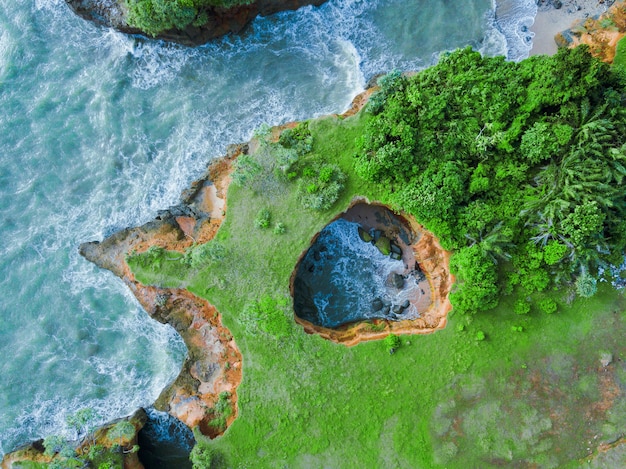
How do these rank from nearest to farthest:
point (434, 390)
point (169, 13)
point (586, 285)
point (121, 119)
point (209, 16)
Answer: point (586, 285) < point (434, 390) < point (169, 13) < point (209, 16) < point (121, 119)

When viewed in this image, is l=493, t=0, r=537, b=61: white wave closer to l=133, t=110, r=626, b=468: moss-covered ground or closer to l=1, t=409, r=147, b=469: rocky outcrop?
l=133, t=110, r=626, b=468: moss-covered ground

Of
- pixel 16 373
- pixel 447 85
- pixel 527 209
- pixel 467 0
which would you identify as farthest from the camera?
pixel 467 0

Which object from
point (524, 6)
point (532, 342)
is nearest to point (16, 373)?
point (532, 342)

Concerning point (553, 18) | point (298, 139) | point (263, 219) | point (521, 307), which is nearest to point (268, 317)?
point (263, 219)

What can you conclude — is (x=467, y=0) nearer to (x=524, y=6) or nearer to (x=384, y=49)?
(x=524, y=6)

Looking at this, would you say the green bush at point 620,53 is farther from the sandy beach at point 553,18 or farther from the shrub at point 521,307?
the shrub at point 521,307

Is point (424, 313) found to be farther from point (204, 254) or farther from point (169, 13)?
point (169, 13)

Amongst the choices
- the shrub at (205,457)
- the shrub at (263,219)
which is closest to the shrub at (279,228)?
the shrub at (263,219)
